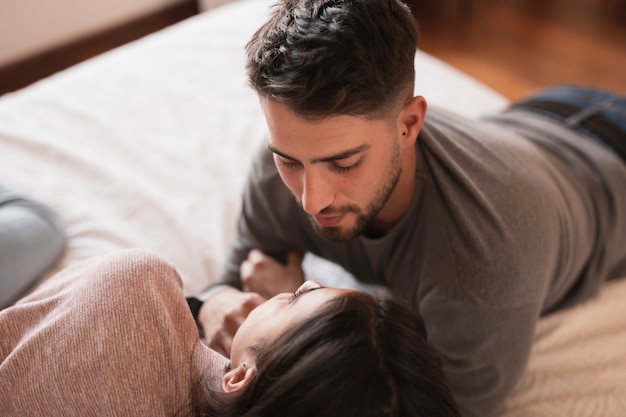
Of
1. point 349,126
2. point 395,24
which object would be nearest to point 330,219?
point 349,126

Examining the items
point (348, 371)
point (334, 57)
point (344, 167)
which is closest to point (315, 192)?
point (344, 167)

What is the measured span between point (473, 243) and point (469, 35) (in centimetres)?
206

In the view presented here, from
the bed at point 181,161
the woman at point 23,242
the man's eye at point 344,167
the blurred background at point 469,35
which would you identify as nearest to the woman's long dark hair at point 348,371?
the man's eye at point 344,167

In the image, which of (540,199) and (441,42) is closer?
(540,199)

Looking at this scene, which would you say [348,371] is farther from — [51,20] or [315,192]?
[51,20]

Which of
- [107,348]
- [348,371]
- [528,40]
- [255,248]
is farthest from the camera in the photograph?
[528,40]

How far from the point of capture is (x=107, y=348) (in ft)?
2.67

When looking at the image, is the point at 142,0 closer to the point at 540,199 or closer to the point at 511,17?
the point at 511,17

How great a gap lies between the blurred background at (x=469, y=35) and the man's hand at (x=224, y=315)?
1526 millimetres

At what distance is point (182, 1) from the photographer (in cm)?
278

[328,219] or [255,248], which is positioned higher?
[328,219]

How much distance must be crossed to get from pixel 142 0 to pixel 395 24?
202 centimetres

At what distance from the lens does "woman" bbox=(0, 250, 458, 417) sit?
2.36 feet

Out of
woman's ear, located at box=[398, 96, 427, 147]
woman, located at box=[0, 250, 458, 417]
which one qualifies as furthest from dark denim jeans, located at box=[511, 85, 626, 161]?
woman, located at box=[0, 250, 458, 417]
